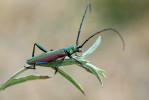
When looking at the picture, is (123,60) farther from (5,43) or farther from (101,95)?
(5,43)

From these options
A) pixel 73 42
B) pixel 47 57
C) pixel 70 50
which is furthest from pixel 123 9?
pixel 47 57

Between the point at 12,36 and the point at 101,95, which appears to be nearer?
the point at 101,95

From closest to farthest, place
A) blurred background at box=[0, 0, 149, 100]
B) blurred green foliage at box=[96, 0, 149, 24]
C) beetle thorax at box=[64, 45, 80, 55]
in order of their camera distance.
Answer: beetle thorax at box=[64, 45, 80, 55]
blurred background at box=[0, 0, 149, 100]
blurred green foliage at box=[96, 0, 149, 24]

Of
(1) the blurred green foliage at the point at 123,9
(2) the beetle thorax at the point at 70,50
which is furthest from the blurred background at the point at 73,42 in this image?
(2) the beetle thorax at the point at 70,50

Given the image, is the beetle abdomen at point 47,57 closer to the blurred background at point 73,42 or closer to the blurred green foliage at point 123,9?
the blurred background at point 73,42

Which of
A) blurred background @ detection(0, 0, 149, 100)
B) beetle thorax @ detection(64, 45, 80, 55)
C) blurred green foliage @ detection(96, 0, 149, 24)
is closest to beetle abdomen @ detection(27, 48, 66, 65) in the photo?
beetle thorax @ detection(64, 45, 80, 55)

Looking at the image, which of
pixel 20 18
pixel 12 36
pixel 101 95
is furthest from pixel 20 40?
pixel 101 95

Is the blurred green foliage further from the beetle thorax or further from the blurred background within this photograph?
the beetle thorax

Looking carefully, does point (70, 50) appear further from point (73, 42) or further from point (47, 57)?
point (73, 42)
